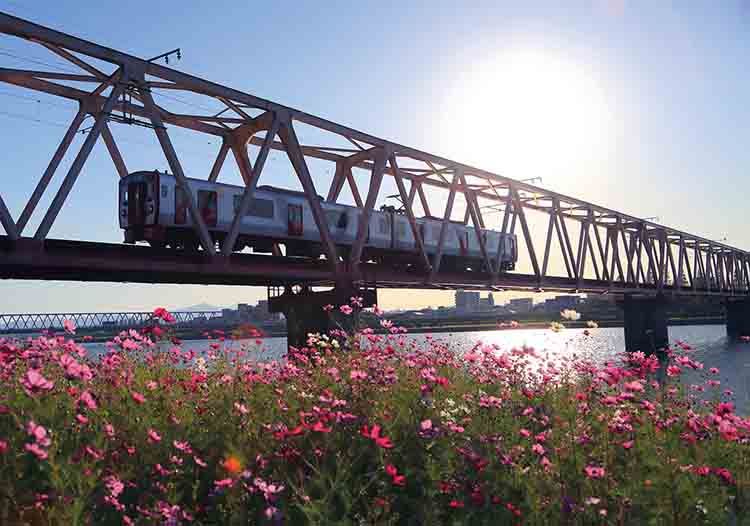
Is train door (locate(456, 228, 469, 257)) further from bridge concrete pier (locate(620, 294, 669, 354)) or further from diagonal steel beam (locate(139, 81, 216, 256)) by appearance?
bridge concrete pier (locate(620, 294, 669, 354))

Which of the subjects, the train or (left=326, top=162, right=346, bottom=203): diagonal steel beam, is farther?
(left=326, top=162, right=346, bottom=203): diagonal steel beam

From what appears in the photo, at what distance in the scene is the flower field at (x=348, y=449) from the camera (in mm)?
4859

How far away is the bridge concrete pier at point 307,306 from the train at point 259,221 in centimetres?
244

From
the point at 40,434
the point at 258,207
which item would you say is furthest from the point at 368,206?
the point at 40,434

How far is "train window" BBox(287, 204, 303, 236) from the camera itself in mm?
26938

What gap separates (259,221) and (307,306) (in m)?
4.72

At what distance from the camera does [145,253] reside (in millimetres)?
20000

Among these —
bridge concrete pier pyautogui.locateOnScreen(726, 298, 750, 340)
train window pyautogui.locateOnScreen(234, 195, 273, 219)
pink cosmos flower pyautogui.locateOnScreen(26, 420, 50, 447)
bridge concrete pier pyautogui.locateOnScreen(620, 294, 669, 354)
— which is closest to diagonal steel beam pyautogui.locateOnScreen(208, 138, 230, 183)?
train window pyautogui.locateOnScreen(234, 195, 273, 219)

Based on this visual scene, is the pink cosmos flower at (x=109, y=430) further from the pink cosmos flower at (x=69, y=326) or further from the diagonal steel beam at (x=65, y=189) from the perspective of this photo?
the diagonal steel beam at (x=65, y=189)

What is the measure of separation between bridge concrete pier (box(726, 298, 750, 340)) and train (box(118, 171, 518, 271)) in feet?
233

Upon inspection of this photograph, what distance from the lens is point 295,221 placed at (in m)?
27.1

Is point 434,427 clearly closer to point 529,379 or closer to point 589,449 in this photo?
point 589,449

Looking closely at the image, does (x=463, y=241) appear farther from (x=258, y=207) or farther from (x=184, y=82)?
(x=184, y=82)

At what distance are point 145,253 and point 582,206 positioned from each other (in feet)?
128
